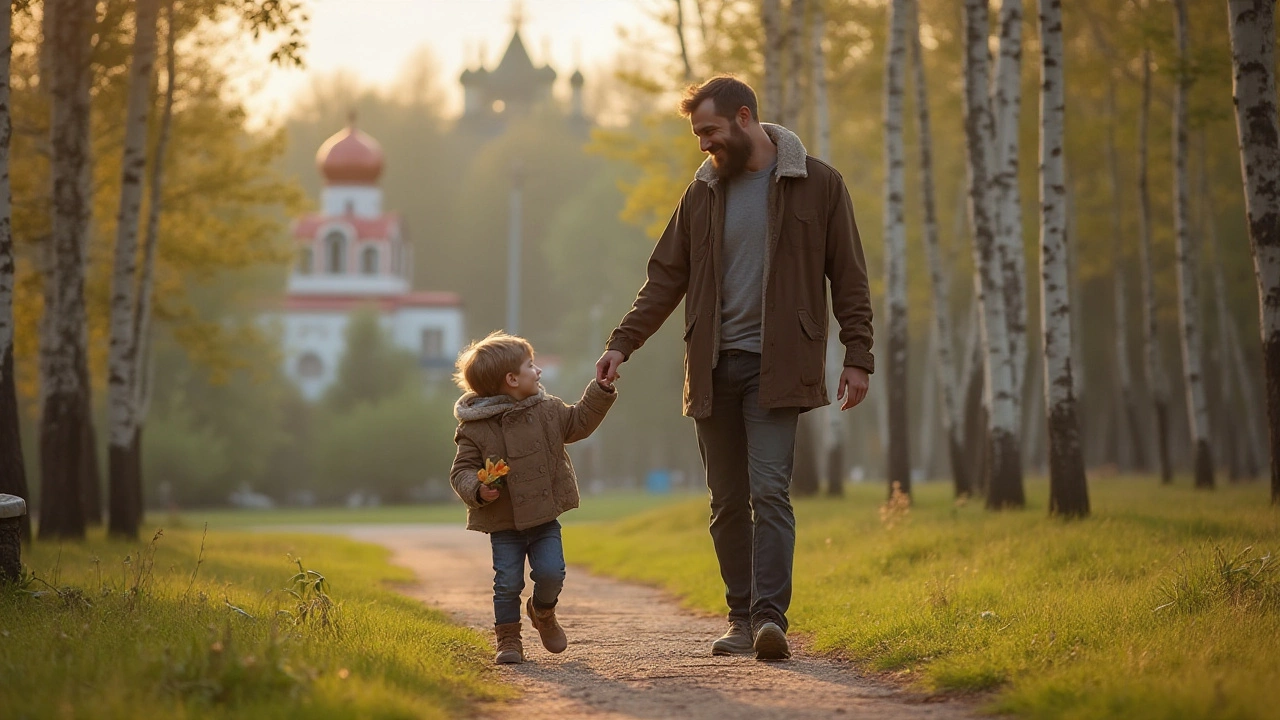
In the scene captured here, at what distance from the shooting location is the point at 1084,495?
14.0 meters

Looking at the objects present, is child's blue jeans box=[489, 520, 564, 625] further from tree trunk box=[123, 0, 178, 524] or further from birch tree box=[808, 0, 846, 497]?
birch tree box=[808, 0, 846, 497]

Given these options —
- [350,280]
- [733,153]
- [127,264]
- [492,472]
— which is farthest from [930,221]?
[350,280]

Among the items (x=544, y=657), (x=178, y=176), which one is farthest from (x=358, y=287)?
(x=544, y=657)

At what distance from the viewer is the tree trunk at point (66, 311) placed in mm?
15742

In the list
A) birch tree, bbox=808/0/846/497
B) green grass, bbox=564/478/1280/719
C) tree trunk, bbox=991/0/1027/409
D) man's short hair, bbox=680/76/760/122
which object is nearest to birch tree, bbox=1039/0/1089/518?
green grass, bbox=564/478/1280/719

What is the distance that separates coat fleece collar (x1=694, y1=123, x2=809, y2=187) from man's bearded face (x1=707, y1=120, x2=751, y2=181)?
2.9 inches

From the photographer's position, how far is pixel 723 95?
7207 millimetres

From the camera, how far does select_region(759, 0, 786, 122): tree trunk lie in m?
21.9

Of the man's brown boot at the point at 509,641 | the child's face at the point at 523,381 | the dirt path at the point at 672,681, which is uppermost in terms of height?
the child's face at the point at 523,381

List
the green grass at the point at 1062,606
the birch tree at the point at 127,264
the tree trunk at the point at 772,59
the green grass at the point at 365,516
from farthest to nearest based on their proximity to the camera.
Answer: the green grass at the point at 365,516 → the tree trunk at the point at 772,59 → the birch tree at the point at 127,264 → the green grass at the point at 1062,606

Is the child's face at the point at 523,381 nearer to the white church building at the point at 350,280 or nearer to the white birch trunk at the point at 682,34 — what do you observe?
the white birch trunk at the point at 682,34

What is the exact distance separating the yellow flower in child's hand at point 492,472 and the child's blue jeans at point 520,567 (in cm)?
36

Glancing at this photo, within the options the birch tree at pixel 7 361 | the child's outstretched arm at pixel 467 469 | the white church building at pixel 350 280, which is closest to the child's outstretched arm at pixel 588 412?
the child's outstretched arm at pixel 467 469

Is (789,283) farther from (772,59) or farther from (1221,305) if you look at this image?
(1221,305)
